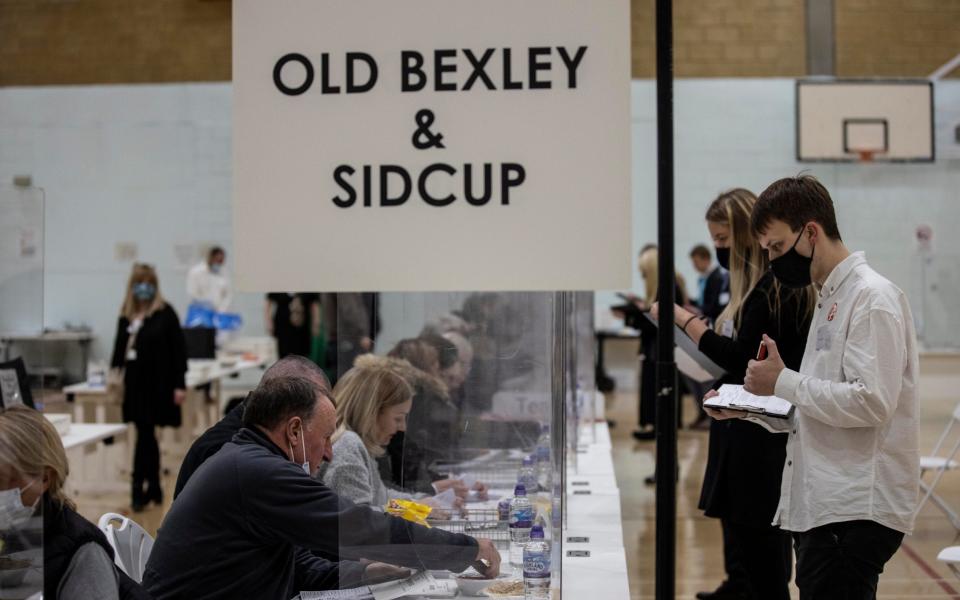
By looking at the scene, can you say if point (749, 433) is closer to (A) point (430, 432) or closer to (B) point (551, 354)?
(B) point (551, 354)

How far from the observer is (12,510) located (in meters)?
1.77

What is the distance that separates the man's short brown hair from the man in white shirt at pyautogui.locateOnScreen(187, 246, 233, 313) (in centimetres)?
972

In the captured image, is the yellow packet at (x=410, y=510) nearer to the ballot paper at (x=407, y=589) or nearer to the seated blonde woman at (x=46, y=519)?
the ballot paper at (x=407, y=589)

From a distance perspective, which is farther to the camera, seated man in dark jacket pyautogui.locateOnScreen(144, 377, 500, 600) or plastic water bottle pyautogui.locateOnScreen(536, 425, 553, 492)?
plastic water bottle pyautogui.locateOnScreen(536, 425, 553, 492)

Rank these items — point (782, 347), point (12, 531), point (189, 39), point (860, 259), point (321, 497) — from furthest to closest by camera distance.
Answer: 1. point (189, 39)
2. point (782, 347)
3. point (860, 259)
4. point (321, 497)
5. point (12, 531)

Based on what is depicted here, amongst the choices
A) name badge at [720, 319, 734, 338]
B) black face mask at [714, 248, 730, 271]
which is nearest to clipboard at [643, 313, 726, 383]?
name badge at [720, 319, 734, 338]

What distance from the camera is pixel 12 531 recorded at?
1771 mm

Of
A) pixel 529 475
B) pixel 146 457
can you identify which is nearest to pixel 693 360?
pixel 529 475

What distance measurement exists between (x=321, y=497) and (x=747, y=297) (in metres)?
1.47

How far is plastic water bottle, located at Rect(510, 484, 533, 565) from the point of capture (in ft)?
8.05

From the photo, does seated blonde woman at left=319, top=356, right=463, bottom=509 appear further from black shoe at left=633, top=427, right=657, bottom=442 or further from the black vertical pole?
black shoe at left=633, top=427, right=657, bottom=442

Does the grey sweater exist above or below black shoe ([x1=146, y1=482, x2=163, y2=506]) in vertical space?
above

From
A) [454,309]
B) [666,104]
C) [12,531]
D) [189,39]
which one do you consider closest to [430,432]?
[454,309]

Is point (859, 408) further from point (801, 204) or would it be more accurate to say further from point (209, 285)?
point (209, 285)
